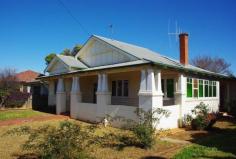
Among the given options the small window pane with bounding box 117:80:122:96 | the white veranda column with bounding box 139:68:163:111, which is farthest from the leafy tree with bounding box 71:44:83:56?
the white veranda column with bounding box 139:68:163:111

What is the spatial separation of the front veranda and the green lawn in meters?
2.50

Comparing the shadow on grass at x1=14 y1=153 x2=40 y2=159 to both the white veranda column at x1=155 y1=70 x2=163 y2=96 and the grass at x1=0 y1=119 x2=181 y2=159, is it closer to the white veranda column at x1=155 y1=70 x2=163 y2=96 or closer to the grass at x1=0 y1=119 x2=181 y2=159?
the grass at x1=0 y1=119 x2=181 y2=159

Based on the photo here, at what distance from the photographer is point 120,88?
57.2ft

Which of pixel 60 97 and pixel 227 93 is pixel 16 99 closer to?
pixel 60 97

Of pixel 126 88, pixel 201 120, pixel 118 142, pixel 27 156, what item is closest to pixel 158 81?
pixel 201 120

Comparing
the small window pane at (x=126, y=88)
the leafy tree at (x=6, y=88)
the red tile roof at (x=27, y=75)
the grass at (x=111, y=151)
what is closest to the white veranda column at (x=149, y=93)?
the grass at (x=111, y=151)

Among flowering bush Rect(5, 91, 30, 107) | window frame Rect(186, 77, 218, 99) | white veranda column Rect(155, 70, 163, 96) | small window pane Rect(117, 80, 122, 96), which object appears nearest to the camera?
white veranda column Rect(155, 70, 163, 96)

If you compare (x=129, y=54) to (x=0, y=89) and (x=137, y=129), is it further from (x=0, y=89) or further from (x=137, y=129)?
(x=0, y=89)

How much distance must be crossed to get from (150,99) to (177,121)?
3110 mm

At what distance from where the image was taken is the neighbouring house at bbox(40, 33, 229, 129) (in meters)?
11.9

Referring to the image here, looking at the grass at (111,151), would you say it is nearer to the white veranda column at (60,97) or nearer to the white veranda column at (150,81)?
the white veranda column at (150,81)

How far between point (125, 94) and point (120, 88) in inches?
27.4

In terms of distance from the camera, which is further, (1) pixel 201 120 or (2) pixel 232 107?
(2) pixel 232 107

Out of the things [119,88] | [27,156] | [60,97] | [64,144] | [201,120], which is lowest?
[27,156]
